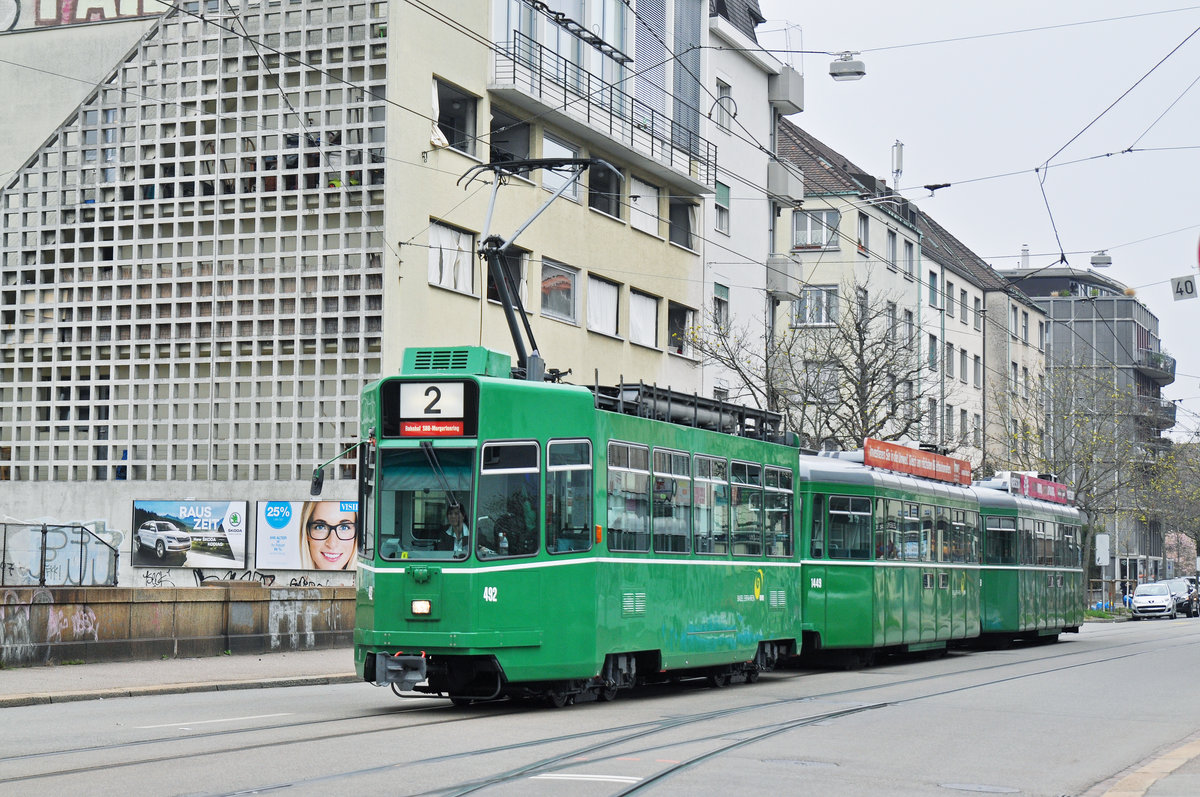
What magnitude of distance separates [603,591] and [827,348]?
27.2 metres

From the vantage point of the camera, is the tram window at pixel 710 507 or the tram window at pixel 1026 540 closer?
the tram window at pixel 710 507

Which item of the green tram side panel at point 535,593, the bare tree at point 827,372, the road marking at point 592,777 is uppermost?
the bare tree at point 827,372

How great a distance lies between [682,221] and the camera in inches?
1565

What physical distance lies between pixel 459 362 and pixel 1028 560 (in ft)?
65.2

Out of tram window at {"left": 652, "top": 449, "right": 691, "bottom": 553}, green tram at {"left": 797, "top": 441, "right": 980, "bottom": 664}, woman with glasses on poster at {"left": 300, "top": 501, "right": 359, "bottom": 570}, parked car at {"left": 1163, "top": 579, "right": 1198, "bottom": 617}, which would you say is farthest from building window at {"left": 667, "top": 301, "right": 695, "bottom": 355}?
parked car at {"left": 1163, "top": 579, "right": 1198, "bottom": 617}

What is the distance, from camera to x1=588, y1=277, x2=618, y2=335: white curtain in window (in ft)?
115

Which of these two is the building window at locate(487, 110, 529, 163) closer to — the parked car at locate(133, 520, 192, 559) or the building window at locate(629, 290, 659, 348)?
the building window at locate(629, 290, 659, 348)

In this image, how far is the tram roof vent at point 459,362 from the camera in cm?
1505

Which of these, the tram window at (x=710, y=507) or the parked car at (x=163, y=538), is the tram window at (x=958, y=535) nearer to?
the tram window at (x=710, y=507)

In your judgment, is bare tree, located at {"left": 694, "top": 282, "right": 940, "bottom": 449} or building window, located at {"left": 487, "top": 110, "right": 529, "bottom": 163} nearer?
building window, located at {"left": 487, "top": 110, "right": 529, "bottom": 163}

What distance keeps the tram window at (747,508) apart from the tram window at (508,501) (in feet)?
15.0

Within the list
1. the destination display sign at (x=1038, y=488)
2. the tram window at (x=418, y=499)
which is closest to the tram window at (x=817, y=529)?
the tram window at (x=418, y=499)

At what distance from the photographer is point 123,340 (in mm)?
30094

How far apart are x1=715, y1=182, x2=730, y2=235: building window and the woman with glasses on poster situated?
16.4 m
